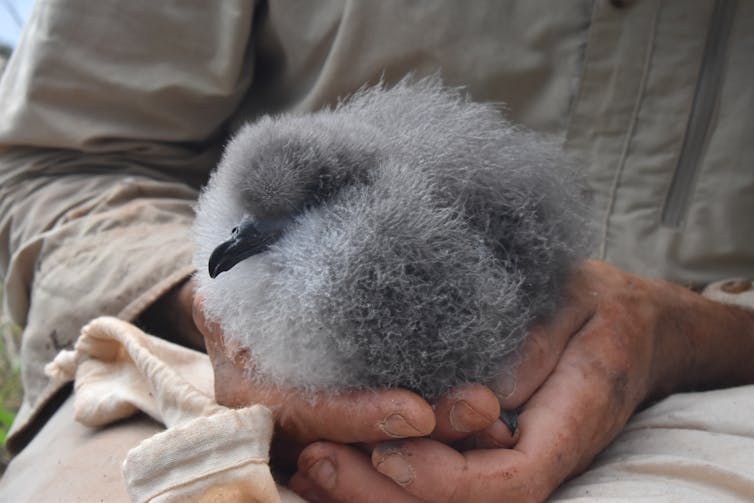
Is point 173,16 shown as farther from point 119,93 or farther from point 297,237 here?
point 297,237

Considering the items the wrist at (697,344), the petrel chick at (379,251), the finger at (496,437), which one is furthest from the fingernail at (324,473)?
the wrist at (697,344)

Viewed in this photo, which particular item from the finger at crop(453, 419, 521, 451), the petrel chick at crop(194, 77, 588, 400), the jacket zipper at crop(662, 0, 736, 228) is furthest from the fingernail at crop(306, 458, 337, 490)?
the jacket zipper at crop(662, 0, 736, 228)

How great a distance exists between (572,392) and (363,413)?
0.38 metres

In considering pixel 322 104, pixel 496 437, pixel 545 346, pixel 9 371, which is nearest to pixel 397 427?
pixel 496 437

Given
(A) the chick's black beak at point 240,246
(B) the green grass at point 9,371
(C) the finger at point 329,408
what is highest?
(A) the chick's black beak at point 240,246

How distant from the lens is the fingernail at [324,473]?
3.60 feet

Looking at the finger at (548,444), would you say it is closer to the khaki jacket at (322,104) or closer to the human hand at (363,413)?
the human hand at (363,413)

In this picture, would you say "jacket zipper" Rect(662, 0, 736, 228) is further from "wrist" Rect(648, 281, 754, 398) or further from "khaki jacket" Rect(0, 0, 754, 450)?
"wrist" Rect(648, 281, 754, 398)

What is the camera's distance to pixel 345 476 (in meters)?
1.10

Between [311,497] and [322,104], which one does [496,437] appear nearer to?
[311,497]

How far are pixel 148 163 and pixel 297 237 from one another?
45.3 inches

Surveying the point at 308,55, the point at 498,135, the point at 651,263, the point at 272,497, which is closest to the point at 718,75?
the point at 651,263

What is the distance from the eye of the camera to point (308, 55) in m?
2.00

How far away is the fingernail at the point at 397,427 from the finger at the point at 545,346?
0.19m
